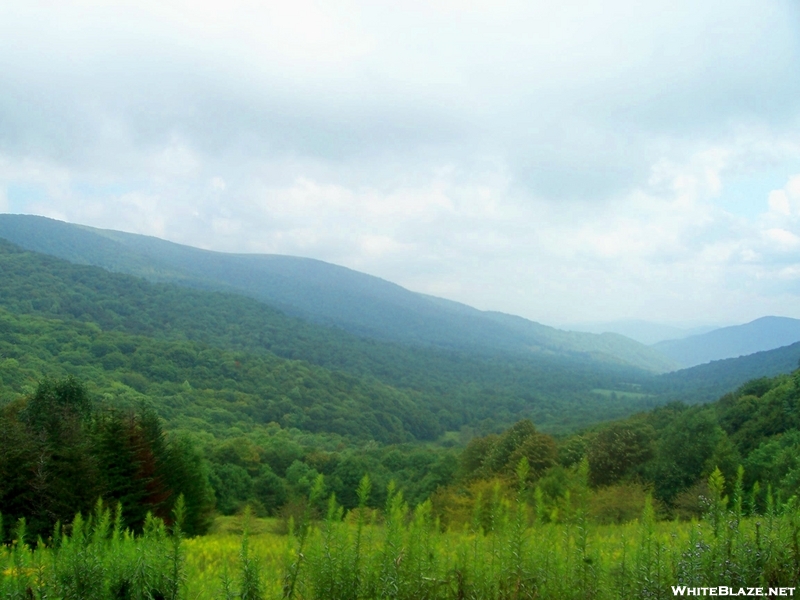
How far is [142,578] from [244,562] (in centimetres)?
80

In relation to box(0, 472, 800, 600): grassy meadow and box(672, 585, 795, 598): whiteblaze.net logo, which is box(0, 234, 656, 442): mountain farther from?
box(672, 585, 795, 598): whiteblaze.net logo

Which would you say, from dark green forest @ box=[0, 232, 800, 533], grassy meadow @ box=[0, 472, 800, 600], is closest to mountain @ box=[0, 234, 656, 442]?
dark green forest @ box=[0, 232, 800, 533]

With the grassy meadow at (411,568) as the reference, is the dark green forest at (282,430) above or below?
below

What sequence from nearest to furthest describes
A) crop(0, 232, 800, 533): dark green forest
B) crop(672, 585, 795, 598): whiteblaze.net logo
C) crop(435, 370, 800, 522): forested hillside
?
crop(672, 585, 795, 598): whiteblaze.net logo
crop(0, 232, 800, 533): dark green forest
crop(435, 370, 800, 522): forested hillside

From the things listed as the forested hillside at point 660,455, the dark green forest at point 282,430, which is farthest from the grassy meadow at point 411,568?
the forested hillside at point 660,455

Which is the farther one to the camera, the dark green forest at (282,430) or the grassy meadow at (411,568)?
the dark green forest at (282,430)

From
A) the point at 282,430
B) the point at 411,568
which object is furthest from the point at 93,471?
the point at 282,430

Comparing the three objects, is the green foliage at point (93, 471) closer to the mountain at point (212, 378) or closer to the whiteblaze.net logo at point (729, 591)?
the whiteblaze.net logo at point (729, 591)

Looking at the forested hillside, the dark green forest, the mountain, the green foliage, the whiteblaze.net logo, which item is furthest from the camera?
the mountain

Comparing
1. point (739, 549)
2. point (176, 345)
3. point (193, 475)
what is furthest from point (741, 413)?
point (176, 345)

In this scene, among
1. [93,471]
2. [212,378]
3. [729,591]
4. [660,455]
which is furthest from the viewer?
[212,378]

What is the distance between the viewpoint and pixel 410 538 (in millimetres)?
4055

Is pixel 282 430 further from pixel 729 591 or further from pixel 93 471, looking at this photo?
pixel 729 591

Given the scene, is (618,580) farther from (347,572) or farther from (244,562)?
(244,562)
